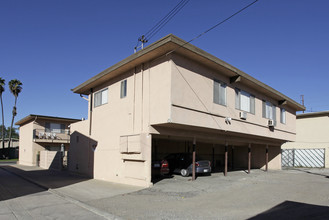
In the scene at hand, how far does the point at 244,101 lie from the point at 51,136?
2305 cm

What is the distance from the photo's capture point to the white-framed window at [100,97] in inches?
683

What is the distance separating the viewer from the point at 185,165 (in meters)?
16.2

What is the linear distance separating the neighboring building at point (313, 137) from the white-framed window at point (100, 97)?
2151cm

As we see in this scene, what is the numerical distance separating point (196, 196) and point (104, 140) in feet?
25.4

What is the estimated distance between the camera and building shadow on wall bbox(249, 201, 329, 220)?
743 centimetres

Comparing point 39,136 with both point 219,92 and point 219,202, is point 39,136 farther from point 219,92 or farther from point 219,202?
point 219,202

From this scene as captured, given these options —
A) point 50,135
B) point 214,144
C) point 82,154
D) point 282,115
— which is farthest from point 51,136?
point 282,115

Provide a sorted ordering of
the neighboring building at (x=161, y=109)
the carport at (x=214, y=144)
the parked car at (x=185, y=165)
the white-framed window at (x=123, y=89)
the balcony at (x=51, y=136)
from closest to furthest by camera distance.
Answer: the neighboring building at (x=161, y=109)
the carport at (x=214, y=144)
the white-framed window at (x=123, y=89)
the parked car at (x=185, y=165)
the balcony at (x=51, y=136)

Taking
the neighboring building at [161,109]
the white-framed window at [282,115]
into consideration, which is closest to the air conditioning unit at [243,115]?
the neighboring building at [161,109]

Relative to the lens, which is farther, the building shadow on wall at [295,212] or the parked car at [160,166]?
the parked car at [160,166]

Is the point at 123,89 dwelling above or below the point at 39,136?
above

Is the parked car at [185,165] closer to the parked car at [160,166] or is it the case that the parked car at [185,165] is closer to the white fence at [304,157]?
the parked car at [160,166]

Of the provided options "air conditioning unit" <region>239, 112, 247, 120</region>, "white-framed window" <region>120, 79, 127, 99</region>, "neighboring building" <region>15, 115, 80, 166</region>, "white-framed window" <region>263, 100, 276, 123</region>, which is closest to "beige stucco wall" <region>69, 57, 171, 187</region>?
"white-framed window" <region>120, 79, 127, 99</region>

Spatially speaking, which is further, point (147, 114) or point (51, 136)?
point (51, 136)
